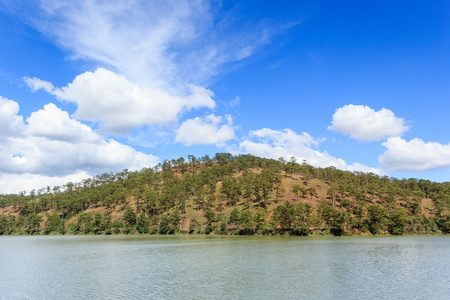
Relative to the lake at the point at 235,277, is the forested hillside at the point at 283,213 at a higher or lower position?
higher

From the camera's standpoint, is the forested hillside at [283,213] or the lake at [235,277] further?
the forested hillside at [283,213]

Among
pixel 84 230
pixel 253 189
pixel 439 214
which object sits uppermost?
pixel 253 189

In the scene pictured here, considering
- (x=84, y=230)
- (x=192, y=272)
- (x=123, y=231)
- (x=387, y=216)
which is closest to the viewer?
(x=192, y=272)

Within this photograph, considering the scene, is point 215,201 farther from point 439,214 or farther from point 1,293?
point 1,293

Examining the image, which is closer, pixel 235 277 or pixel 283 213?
pixel 235 277

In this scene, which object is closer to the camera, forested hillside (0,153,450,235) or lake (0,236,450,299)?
lake (0,236,450,299)

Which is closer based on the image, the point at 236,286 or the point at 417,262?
the point at 236,286

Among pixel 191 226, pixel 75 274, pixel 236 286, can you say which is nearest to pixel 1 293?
pixel 75 274

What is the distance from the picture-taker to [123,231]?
176125mm

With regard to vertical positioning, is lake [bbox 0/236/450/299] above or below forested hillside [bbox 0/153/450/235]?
below

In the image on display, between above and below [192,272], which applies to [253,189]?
above

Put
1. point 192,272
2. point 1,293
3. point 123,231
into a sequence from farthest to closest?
1. point 123,231
2. point 192,272
3. point 1,293

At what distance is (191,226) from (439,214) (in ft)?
456

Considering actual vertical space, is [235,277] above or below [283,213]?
below
